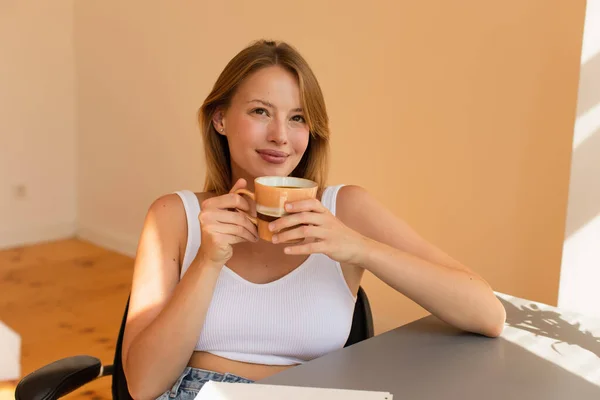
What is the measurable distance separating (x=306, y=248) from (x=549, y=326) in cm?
61

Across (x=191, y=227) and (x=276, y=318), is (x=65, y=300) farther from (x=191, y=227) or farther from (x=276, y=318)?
(x=276, y=318)

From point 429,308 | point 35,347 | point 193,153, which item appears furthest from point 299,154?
point 193,153

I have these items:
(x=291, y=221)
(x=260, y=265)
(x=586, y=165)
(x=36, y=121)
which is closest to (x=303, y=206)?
(x=291, y=221)

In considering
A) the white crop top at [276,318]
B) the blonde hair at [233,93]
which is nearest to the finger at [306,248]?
the white crop top at [276,318]

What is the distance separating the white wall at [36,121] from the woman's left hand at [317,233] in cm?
384

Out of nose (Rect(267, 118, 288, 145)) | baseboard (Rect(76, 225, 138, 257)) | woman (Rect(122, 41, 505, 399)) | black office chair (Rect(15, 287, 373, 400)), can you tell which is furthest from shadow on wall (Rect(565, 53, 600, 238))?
baseboard (Rect(76, 225, 138, 257))

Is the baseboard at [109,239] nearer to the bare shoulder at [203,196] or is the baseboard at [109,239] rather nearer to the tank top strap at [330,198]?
the bare shoulder at [203,196]

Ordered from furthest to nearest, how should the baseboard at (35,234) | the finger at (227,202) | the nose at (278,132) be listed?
1. the baseboard at (35,234)
2. the nose at (278,132)
3. the finger at (227,202)

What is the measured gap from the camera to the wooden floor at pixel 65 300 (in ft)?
10.2

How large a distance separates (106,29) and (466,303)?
3.76m

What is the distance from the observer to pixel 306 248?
122 centimetres

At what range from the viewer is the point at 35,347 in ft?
10.3

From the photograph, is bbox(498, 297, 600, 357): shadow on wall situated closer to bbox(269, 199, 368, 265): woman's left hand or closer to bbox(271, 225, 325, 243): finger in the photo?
bbox(269, 199, 368, 265): woman's left hand

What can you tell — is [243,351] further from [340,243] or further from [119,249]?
[119,249]
